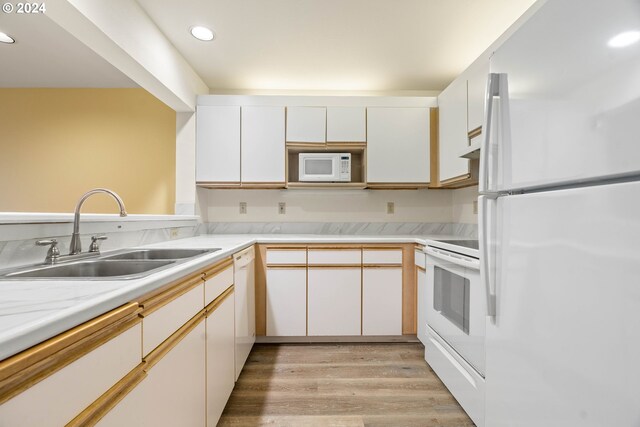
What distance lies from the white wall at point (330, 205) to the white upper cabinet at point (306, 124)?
577mm

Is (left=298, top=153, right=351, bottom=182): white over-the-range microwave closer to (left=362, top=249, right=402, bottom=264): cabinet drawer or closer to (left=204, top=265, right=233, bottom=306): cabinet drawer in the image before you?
(left=362, top=249, right=402, bottom=264): cabinet drawer

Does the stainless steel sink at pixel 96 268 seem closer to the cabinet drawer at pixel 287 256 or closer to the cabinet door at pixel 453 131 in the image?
the cabinet drawer at pixel 287 256

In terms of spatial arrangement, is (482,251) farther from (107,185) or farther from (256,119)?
(107,185)

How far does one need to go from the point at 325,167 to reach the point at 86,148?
2689 millimetres

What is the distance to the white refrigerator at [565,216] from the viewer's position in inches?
24.3

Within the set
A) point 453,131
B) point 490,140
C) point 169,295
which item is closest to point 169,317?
point 169,295

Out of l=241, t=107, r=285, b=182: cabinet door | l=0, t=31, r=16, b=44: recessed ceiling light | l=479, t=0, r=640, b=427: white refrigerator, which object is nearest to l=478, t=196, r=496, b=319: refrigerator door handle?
l=479, t=0, r=640, b=427: white refrigerator

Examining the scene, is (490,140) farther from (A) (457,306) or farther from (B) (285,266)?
(B) (285,266)

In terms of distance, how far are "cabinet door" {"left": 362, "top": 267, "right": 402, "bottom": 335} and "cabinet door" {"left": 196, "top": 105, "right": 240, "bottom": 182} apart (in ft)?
5.33

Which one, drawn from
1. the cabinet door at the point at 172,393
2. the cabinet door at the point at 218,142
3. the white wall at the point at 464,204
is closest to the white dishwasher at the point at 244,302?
the cabinet door at the point at 172,393

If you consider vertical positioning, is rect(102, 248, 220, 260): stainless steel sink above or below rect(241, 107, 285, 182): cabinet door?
below

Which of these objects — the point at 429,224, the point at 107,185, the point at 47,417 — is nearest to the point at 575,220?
the point at 47,417

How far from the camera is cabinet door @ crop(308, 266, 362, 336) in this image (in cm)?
247

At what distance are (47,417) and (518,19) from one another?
9.10 ft
